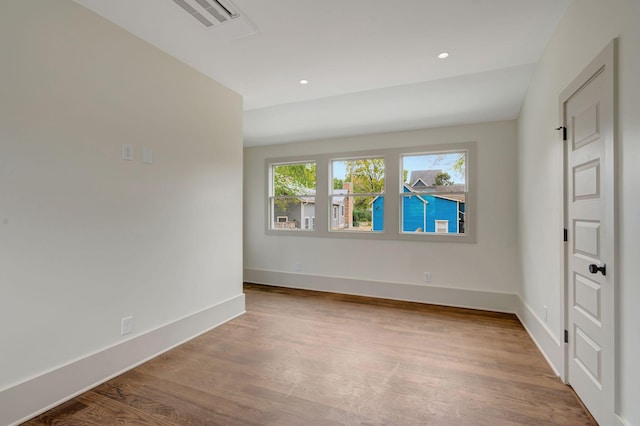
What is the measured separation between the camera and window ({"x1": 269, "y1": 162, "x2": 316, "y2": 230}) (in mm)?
→ 5227

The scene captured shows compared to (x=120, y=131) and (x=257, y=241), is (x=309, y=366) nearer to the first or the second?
(x=120, y=131)

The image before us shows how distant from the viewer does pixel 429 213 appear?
14.4ft

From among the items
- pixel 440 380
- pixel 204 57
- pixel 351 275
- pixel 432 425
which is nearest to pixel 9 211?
pixel 204 57

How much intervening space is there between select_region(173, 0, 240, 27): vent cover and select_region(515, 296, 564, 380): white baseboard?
3445mm

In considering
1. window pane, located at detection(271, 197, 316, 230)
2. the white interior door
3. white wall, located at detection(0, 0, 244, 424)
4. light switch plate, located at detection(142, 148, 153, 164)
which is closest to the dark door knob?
the white interior door

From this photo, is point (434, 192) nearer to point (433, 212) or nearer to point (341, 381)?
point (433, 212)

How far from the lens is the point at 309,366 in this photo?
2.43 meters

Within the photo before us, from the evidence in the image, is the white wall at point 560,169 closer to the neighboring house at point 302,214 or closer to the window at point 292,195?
the neighboring house at point 302,214

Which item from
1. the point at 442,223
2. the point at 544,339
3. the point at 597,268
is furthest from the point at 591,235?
the point at 442,223

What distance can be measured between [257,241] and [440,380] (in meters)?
3.99

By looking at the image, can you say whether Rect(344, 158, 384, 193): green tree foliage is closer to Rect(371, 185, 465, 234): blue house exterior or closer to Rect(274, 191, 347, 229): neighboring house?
Rect(371, 185, 465, 234): blue house exterior

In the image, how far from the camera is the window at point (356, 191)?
4.73 meters

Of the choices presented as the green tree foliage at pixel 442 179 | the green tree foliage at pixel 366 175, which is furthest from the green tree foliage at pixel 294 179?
the green tree foliage at pixel 442 179

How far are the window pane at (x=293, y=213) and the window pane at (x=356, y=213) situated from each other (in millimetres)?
421
